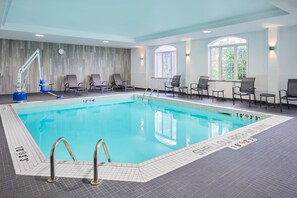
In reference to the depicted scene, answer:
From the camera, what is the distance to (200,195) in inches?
Answer: 77.4

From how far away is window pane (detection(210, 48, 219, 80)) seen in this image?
28.1ft

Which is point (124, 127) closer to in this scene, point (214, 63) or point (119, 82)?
point (214, 63)

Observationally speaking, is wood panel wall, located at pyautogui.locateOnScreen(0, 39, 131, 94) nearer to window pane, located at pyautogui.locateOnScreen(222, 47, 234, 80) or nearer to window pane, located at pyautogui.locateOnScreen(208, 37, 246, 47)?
window pane, located at pyautogui.locateOnScreen(208, 37, 246, 47)

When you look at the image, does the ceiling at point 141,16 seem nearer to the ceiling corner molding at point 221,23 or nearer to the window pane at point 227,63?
the ceiling corner molding at point 221,23

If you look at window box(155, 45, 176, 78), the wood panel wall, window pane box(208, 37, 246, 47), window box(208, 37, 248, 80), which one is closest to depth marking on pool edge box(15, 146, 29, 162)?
the wood panel wall

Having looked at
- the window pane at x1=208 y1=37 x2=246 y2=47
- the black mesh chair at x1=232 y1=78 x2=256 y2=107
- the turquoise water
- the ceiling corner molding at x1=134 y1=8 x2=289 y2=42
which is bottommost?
the turquoise water

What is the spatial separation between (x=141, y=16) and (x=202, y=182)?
16.0 ft

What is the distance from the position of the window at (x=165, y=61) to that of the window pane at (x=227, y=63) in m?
2.67

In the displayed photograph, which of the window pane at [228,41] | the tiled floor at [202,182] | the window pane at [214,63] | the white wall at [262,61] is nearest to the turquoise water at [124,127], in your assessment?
the tiled floor at [202,182]

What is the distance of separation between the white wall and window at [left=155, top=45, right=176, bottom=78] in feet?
4.35

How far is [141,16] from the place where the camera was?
5.97 meters

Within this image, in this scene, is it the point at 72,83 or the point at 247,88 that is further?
the point at 72,83

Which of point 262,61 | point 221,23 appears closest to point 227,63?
point 262,61

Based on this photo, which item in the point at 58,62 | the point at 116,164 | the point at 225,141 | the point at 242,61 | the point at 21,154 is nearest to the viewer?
the point at 116,164
